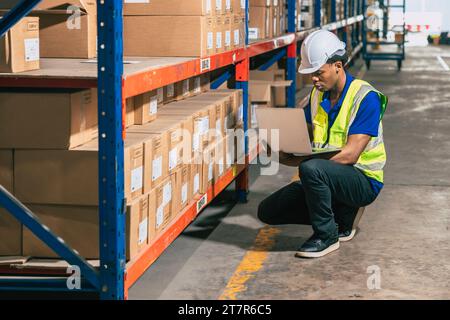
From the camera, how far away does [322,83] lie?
195 inches

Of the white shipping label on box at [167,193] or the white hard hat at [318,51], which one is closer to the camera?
the white shipping label on box at [167,193]

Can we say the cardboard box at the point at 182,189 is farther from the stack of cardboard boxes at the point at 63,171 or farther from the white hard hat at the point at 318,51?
the white hard hat at the point at 318,51

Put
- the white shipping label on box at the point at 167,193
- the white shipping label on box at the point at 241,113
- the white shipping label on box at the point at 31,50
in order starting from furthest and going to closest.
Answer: the white shipping label on box at the point at 241,113
the white shipping label on box at the point at 167,193
the white shipping label on box at the point at 31,50

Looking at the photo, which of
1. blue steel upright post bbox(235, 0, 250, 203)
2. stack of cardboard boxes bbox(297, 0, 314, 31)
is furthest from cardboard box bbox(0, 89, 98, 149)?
stack of cardboard boxes bbox(297, 0, 314, 31)

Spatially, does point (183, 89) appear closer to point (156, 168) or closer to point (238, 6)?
point (238, 6)

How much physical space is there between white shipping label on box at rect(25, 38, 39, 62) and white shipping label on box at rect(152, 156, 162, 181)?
760mm

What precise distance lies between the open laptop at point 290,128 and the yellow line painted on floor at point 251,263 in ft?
2.07

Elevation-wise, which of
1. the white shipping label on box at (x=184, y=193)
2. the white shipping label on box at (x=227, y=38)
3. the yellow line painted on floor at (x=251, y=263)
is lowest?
the yellow line painted on floor at (x=251, y=263)

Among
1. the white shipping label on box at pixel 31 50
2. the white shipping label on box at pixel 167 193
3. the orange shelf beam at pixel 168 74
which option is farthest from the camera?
the white shipping label on box at pixel 167 193

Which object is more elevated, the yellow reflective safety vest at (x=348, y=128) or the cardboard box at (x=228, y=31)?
the cardboard box at (x=228, y=31)

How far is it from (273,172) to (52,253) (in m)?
3.81

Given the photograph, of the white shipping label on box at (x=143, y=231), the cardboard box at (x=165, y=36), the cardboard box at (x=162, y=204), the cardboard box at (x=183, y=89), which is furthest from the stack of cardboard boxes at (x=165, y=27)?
the white shipping label on box at (x=143, y=231)

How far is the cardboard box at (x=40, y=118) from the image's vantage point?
12.0 ft

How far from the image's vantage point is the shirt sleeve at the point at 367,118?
4809 millimetres
